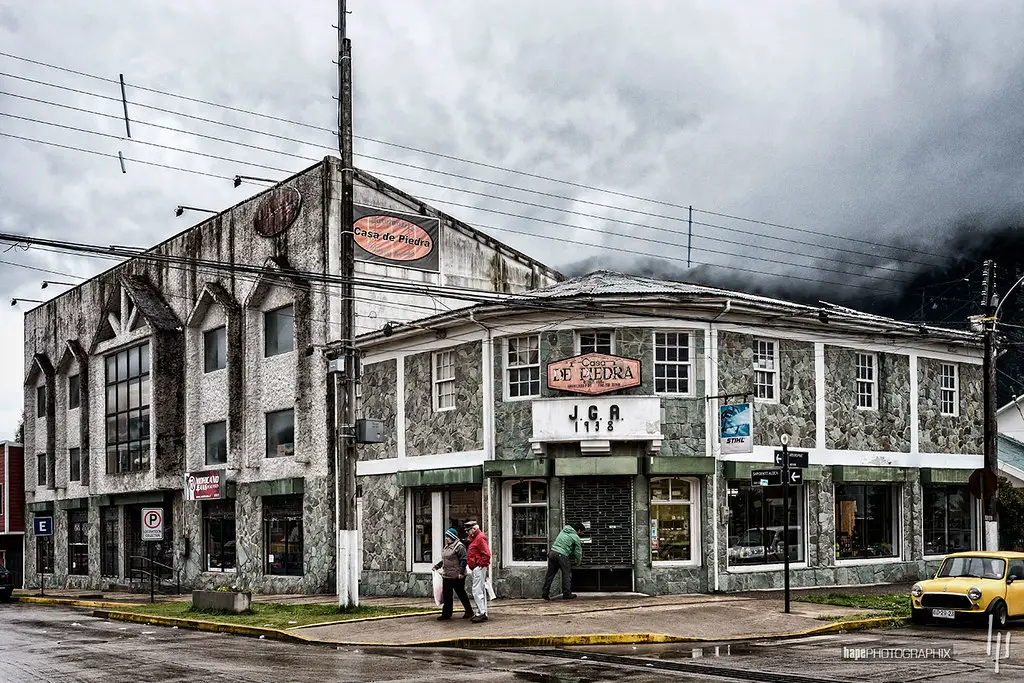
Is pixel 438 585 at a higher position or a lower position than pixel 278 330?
lower

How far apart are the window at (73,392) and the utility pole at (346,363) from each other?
1036 inches

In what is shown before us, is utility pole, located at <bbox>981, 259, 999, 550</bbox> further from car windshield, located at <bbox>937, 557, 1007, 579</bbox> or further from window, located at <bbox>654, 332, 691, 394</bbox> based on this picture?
window, located at <bbox>654, 332, 691, 394</bbox>

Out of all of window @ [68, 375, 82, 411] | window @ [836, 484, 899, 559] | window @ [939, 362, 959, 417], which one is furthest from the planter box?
window @ [68, 375, 82, 411]

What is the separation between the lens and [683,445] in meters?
25.3

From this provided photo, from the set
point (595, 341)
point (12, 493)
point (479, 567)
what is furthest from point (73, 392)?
point (479, 567)

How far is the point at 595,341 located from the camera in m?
25.6

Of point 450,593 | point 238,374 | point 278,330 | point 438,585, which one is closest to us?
point 450,593

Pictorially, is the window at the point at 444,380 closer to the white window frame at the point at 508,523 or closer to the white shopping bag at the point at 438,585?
the white window frame at the point at 508,523

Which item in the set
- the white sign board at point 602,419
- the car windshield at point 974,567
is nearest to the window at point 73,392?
the white sign board at point 602,419

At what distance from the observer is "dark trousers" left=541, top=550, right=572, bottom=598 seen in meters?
24.4

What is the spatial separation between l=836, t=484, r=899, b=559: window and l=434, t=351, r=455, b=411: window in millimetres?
9297

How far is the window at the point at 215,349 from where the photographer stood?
3734cm

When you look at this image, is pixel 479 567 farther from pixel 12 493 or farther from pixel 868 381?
pixel 12 493

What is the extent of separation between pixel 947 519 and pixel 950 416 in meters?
2.64
